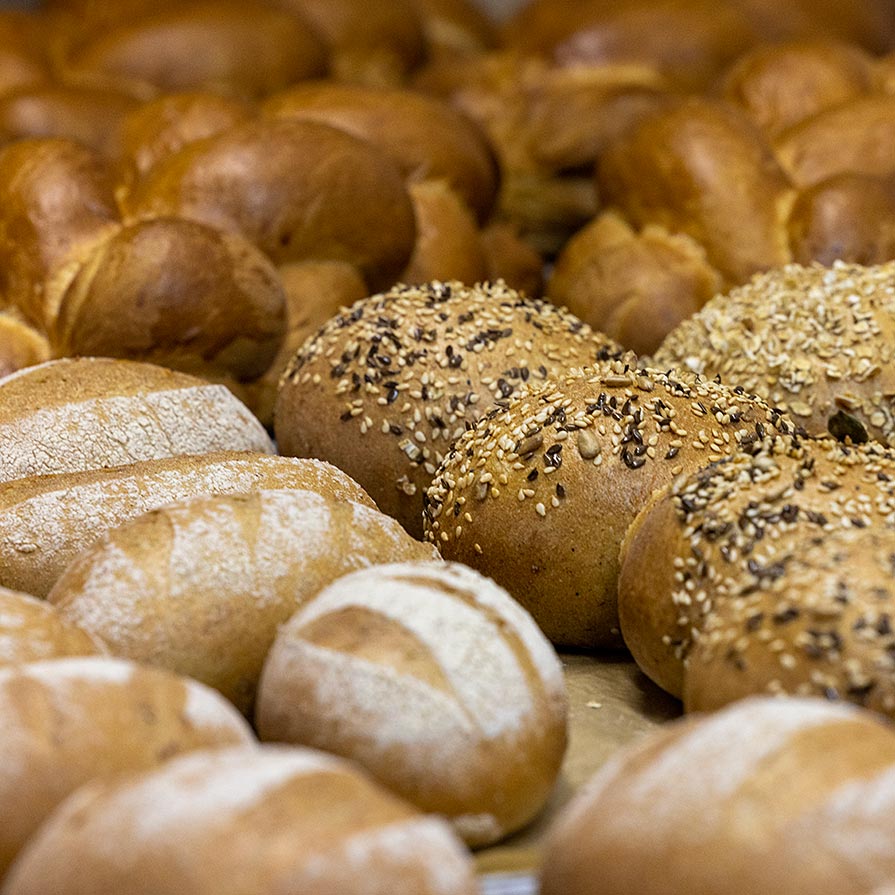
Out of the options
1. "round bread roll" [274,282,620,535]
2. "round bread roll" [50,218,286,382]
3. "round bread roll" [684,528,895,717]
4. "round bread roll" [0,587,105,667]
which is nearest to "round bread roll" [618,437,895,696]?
"round bread roll" [684,528,895,717]

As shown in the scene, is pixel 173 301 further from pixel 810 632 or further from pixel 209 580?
pixel 810 632

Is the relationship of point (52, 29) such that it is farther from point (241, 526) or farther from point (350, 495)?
point (241, 526)

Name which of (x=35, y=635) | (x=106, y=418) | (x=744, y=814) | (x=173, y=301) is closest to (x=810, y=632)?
(x=744, y=814)

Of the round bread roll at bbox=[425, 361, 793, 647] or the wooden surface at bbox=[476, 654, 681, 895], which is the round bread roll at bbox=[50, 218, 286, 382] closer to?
the round bread roll at bbox=[425, 361, 793, 647]

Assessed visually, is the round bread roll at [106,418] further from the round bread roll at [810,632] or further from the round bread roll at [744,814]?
the round bread roll at [744,814]

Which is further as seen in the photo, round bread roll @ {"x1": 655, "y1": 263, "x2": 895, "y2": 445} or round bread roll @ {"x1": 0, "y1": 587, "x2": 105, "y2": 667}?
round bread roll @ {"x1": 655, "y1": 263, "x2": 895, "y2": 445}

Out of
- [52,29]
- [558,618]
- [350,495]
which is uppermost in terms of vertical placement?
[52,29]

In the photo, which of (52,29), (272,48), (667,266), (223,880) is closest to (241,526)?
(223,880)

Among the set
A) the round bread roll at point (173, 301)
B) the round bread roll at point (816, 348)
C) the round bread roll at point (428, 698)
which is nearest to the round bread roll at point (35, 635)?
the round bread roll at point (428, 698)
